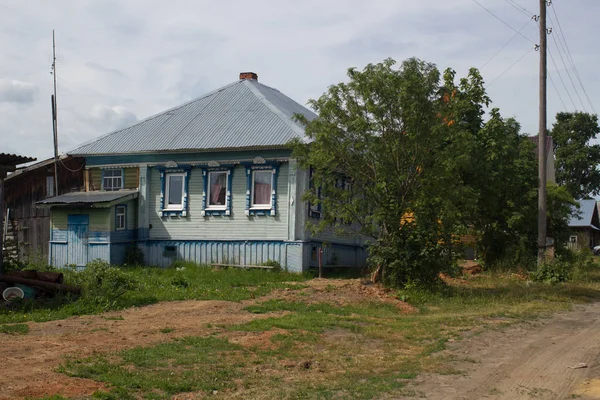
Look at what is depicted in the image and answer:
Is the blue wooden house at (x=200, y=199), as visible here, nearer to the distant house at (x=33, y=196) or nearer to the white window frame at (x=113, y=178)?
the white window frame at (x=113, y=178)

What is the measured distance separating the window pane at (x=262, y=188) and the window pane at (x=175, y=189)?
2919 millimetres

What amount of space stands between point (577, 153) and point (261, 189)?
132ft

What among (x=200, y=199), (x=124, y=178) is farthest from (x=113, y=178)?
(x=200, y=199)

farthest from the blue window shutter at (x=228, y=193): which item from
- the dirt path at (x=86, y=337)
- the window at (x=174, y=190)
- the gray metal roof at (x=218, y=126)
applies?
the dirt path at (x=86, y=337)

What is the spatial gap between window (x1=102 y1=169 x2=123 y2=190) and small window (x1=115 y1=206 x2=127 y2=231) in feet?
4.19

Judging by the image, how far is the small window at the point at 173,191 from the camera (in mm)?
24312

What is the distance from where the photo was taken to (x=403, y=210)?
55.8 feet

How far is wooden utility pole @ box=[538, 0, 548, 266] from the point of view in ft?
69.9

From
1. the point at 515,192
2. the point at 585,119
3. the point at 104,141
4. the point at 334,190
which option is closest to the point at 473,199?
the point at 334,190

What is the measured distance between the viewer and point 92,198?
23.7 m

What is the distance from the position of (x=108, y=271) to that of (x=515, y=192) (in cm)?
1353

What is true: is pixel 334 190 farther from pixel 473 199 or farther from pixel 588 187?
pixel 588 187

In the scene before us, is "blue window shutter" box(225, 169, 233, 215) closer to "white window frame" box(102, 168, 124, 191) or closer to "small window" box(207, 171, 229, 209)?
"small window" box(207, 171, 229, 209)

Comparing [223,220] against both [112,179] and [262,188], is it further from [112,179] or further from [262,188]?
[112,179]
